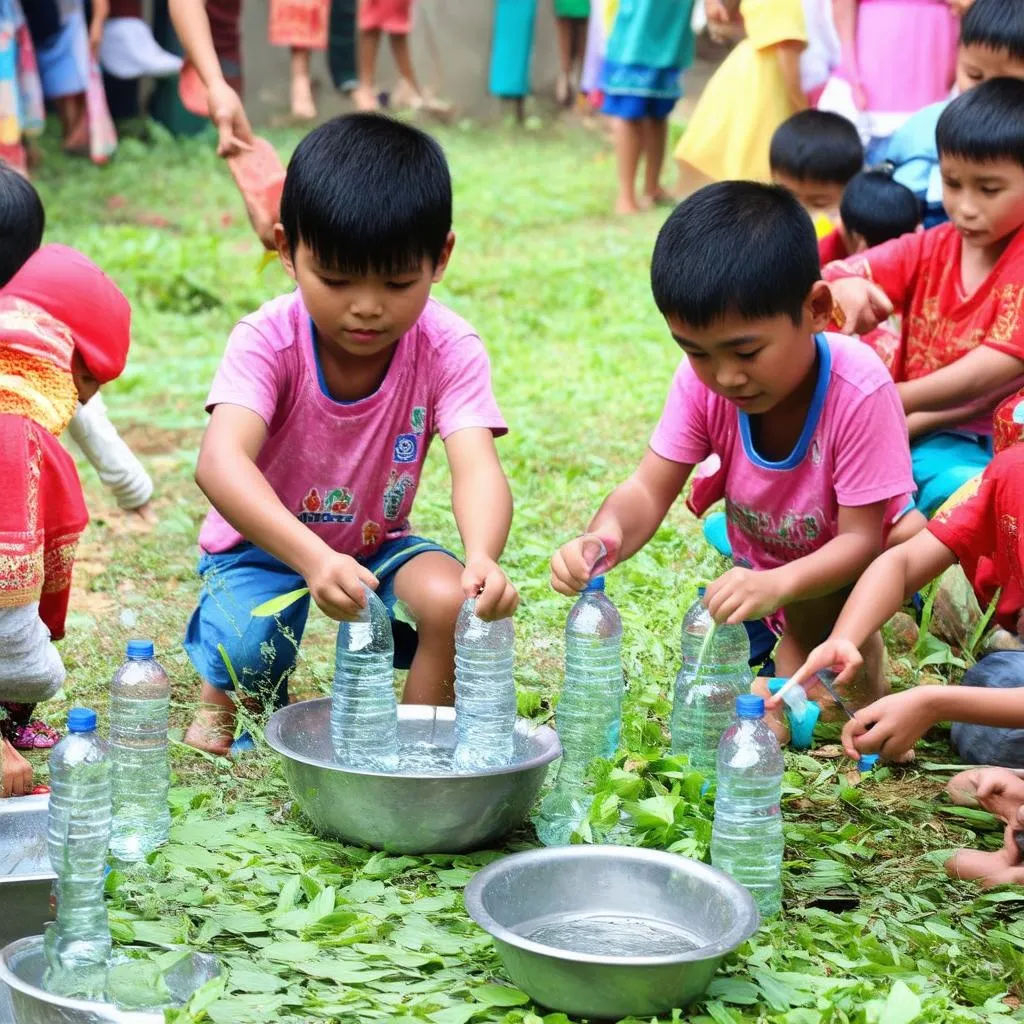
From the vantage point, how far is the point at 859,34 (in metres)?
7.02

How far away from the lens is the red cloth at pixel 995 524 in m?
3.26

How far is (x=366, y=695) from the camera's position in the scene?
3.28m

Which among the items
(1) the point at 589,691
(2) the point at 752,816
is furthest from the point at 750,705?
(1) the point at 589,691

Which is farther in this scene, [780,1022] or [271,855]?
[271,855]

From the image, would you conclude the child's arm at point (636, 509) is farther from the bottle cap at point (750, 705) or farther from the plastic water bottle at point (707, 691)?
the bottle cap at point (750, 705)

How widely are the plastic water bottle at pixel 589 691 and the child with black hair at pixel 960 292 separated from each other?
4.66 feet

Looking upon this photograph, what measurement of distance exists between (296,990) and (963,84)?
13.2 feet

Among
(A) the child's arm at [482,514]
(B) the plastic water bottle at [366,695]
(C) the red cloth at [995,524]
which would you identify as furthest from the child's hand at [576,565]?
(C) the red cloth at [995,524]

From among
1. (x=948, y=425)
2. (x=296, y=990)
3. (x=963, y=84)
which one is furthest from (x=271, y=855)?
(x=963, y=84)

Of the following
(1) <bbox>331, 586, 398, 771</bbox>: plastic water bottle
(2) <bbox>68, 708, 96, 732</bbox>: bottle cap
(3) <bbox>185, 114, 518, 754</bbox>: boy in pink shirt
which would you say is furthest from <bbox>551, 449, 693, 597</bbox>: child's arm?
(2) <bbox>68, 708, 96, 732</bbox>: bottle cap

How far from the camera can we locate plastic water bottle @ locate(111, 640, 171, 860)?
9.99ft

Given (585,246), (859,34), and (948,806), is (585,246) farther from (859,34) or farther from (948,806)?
(948,806)

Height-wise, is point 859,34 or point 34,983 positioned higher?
point 859,34

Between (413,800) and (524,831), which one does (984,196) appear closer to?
(524,831)
